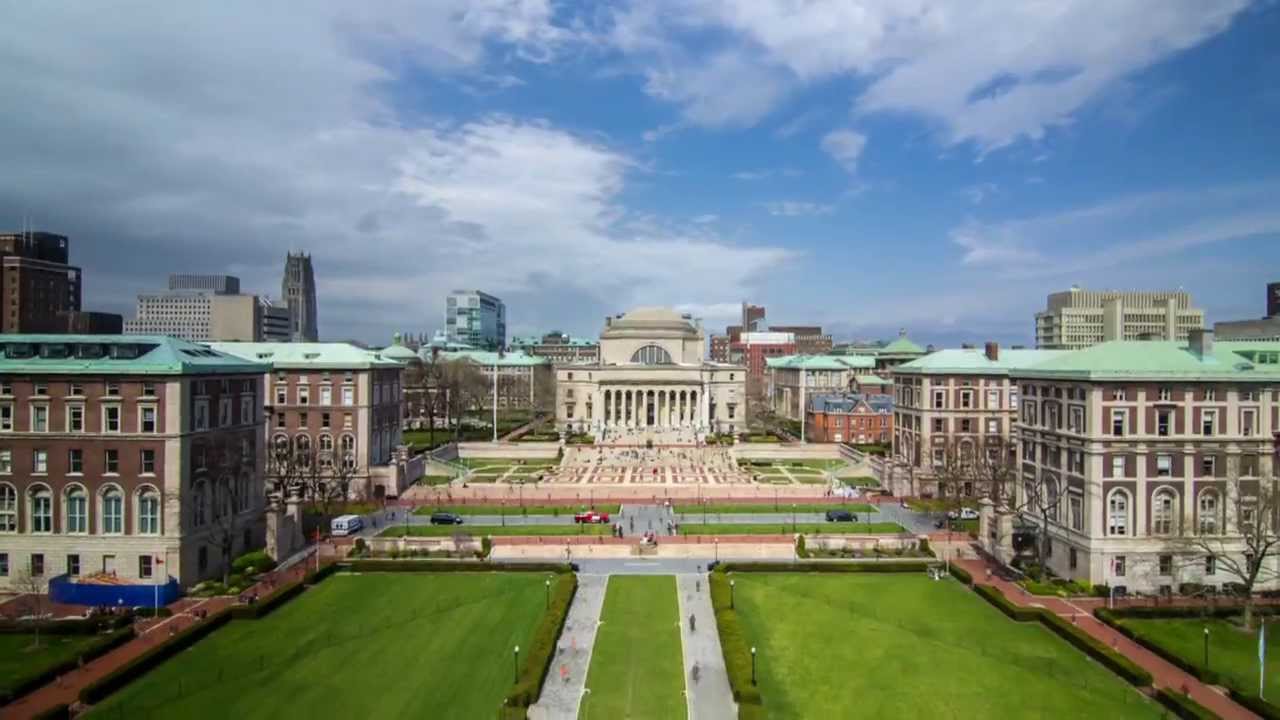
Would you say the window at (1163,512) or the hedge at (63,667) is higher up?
the window at (1163,512)

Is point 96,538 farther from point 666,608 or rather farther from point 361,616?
point 666,608

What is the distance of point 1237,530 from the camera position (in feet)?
160

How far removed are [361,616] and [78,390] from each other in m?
21.4

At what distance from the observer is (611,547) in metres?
59.3

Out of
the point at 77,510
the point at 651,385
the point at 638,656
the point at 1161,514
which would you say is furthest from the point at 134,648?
the point at 651,385

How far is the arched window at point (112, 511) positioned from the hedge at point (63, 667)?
8327 millimetres

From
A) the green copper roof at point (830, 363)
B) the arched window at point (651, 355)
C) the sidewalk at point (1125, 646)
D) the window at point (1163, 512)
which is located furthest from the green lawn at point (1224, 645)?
the green copper roof at point (830, 363)

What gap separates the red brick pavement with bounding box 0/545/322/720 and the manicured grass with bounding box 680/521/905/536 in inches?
1125

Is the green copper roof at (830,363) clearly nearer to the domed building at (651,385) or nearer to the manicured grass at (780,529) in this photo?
the domed building at (651,385)

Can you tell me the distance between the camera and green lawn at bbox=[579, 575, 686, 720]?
3328cm

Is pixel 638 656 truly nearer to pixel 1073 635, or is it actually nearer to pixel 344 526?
pixel 1073 635

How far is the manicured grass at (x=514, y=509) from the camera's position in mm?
72688

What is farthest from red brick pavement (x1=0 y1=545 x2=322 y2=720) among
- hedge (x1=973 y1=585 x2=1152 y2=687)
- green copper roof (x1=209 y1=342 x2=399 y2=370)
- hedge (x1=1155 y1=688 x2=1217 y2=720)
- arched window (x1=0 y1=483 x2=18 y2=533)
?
hedge (x1=1155 y1=688 x2=1217 y2=720)

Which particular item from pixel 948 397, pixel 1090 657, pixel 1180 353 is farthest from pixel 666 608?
pixel 948 397
